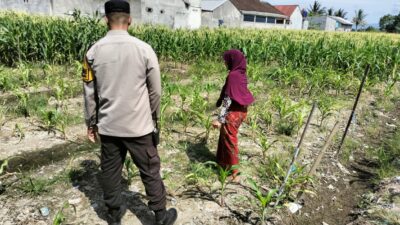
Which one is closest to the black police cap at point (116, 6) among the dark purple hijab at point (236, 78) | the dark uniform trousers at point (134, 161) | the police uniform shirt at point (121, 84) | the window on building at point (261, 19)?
the police uniform shirt at point (121, 84)

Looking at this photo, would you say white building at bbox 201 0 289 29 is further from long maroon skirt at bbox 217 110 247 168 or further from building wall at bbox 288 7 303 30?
long maroon skirt at bbox 217 110 247 168

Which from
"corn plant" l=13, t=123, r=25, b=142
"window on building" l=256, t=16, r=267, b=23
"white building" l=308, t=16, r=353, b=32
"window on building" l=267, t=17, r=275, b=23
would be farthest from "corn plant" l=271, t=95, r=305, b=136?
"white building" l=308, t=16, r=353, b=32

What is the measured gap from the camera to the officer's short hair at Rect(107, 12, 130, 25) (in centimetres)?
234

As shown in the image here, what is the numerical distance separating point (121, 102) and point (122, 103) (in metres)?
0.01

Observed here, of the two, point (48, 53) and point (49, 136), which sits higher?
point (48, 53)

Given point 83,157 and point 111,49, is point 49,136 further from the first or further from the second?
point 111,49

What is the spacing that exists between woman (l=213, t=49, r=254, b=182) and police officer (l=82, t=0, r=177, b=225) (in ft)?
3.35

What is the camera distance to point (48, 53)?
884 cm

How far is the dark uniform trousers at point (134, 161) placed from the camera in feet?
8.52

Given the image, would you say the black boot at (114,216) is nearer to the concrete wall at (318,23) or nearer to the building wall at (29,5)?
the building wall at (29,5)

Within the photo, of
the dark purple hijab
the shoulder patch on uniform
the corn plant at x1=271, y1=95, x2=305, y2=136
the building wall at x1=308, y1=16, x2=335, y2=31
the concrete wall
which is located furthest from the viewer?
the concrete wall

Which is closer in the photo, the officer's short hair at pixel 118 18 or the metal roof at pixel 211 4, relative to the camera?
the officer's short hair at pixel 118 18

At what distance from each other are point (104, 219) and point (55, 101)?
13.0 feet

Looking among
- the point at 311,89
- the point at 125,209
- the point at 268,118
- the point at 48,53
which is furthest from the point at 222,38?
the point at 125,209
